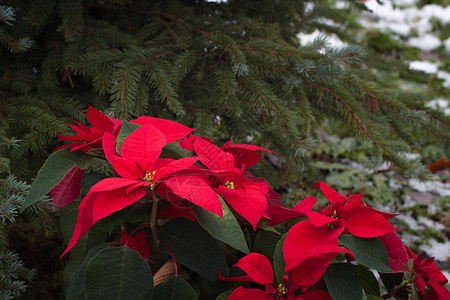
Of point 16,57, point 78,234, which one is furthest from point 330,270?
point 16,57

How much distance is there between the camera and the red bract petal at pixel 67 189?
2.23 ft

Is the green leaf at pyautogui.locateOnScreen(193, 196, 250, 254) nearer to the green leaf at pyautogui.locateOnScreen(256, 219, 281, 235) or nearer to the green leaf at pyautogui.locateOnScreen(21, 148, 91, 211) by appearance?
the green leaf at pyautogui.locateOnScreen(256, 219, 281, 235)

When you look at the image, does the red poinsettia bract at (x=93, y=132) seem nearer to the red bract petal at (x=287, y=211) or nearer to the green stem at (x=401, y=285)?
the red bract petal at (x=287, y=211)

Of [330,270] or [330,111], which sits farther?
[330,111]

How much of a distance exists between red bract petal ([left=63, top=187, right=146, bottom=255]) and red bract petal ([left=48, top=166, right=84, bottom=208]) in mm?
138

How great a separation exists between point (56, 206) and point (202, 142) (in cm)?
30

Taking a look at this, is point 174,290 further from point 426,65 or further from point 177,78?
point 426,65

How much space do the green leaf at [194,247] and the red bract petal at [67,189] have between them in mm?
182

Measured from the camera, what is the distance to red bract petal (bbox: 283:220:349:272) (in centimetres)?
57

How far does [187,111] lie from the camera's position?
1.19 metres

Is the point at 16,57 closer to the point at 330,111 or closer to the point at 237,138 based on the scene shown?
the point at 237,138

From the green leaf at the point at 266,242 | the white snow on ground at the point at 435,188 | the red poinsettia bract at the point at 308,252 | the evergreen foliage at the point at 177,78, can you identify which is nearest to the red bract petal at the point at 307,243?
the red poinsettia bract at the point at 308,252

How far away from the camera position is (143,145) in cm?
59

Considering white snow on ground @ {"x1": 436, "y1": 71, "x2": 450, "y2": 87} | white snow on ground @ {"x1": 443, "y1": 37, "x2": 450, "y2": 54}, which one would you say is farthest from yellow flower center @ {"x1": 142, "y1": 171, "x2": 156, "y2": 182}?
white snow on ground @ {"x1": 443, "y1": 37, "x2": 450, "y2": 54}
